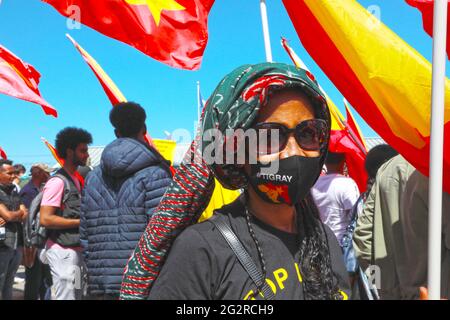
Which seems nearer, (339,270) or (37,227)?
(339,270)

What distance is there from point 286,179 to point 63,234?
315 cm

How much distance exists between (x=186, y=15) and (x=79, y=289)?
7.58ft

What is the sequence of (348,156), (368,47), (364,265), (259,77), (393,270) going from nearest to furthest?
(259,77)
(368,47)
(393,270)
(364,265)
(348,156)

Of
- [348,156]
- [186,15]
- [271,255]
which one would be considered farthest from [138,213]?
[348,156]

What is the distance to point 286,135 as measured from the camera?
1484 millimetres

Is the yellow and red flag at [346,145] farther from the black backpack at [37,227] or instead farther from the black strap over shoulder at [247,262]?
the black strap over shoulder at [247,262]

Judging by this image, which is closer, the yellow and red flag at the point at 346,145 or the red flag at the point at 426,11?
the red flag at the point at 426,11

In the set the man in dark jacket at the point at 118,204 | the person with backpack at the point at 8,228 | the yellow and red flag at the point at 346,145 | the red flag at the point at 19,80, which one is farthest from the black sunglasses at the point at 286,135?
the person with backpack at the point at 8,228

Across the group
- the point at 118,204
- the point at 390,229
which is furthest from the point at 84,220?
the point at 390,229

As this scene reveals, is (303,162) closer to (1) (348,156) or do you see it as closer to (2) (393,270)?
(2) (393,270)

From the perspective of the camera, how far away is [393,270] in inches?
113

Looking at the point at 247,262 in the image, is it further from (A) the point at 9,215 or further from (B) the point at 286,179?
(A) the point at 9,215

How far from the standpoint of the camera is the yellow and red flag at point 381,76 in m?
2.30

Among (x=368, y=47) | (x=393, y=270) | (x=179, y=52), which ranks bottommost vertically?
(x=393, y=270)
